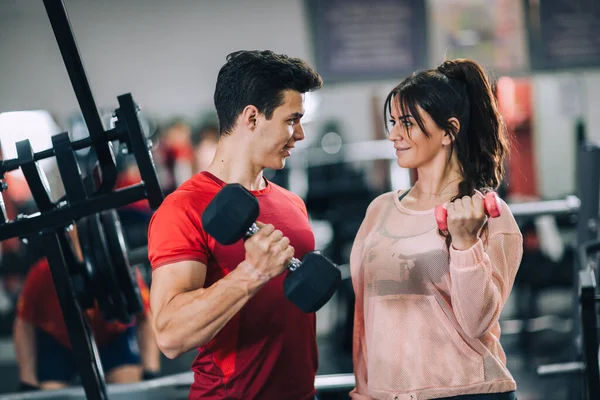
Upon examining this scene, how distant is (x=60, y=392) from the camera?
2588 mm

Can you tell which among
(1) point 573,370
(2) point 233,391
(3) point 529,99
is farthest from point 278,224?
(3) point 529,99

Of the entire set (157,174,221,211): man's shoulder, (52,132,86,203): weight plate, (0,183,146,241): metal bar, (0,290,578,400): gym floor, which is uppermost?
(52,132,86,203): weight plate

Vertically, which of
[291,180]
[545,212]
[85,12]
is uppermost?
[85,12]

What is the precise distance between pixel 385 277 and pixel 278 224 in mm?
302

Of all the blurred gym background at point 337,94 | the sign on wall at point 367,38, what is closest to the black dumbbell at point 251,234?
the blurred gym background at point 337,94

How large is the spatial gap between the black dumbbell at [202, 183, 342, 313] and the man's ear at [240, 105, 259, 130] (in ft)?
1.09

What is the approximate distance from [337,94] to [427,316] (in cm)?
641

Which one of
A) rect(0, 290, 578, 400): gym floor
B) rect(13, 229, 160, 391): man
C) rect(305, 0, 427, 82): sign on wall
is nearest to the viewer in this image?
rect(13, 229, 160, 391): man

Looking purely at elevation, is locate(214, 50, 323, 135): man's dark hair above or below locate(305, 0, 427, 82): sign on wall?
above

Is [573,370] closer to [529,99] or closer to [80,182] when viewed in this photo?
[80,182]

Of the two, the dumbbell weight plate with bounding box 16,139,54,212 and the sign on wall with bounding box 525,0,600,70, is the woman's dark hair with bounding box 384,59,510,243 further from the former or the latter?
the sign on wall with bounding box 525,0,600,70

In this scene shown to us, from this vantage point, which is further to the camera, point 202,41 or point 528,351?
point 202,41

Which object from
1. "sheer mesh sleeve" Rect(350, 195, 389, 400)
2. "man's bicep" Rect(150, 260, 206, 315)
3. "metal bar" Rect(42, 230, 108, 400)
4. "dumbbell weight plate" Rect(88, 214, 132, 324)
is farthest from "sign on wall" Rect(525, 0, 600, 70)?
Result: "man's bicep" Rect(150, 260, 206, 315)

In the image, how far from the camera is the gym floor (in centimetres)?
454
